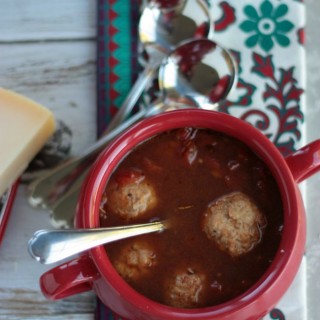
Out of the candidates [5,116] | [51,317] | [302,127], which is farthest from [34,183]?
[302,127]

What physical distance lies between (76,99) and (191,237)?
0.41 metres

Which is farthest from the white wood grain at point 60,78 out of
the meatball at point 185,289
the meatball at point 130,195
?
the meatball at point 185,289

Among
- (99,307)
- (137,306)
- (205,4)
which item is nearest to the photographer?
(137,306)

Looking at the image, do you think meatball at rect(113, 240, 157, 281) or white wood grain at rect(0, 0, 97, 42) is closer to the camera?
meatball at rect(113, 240, 157, 281)

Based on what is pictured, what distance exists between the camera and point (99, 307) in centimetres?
108

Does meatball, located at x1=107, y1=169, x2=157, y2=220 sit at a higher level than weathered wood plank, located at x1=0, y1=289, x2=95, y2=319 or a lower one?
higher

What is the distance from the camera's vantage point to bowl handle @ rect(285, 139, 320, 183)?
0.93 metres

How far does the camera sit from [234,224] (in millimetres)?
916

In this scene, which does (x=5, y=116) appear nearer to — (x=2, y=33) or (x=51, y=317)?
(x=2, y=33)

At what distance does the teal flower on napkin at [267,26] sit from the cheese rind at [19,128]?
1.29 feet

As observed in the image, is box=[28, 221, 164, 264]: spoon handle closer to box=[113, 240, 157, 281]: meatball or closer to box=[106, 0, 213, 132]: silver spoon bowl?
box=[113, 240, 157, 281]: meatball

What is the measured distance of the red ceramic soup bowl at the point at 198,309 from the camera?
2.85 ft

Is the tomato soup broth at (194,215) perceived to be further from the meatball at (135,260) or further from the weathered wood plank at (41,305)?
the weathered wood plank at (41,305)

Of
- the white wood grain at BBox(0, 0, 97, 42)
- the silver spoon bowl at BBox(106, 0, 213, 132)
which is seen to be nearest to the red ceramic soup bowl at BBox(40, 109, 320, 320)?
the silver spoon bowl at BBox(106, 0, 213, 132)
